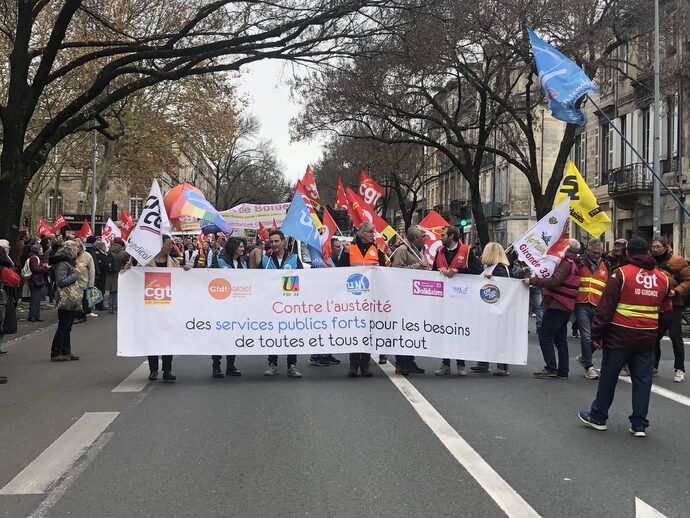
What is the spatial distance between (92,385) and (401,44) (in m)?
9.92

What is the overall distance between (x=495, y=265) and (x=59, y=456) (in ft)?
20.1

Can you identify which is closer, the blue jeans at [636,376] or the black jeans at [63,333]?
the blue jeans at [636,376]

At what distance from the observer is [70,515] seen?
4.48 m

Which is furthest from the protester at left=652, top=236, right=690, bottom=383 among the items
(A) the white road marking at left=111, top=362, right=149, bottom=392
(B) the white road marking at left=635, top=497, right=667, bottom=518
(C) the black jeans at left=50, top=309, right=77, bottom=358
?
(C) the black jeans at left=50, top=309, right=77, bottom=358

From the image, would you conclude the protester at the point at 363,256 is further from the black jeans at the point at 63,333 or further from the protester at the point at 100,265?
A: the protester at the point at 100,265

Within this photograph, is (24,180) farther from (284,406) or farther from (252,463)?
(252,463)

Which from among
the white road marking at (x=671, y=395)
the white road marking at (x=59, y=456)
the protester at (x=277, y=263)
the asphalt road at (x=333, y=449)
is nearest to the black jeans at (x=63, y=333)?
the asphalt road at (x=333, y=449)

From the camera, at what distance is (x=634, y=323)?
645cm

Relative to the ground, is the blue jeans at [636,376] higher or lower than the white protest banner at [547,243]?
lower

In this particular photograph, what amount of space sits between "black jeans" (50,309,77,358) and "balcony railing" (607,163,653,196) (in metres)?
26.7

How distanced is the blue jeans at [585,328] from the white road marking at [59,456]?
6192 mm

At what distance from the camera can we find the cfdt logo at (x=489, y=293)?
973cm

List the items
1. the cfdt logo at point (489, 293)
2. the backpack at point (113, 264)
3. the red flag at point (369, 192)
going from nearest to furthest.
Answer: the cfdt logo at point (489, 293) < the backpack at point (113, 264) < the red flag at point (369, 192)

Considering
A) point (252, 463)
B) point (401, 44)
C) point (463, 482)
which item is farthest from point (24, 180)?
point (463, 482)
